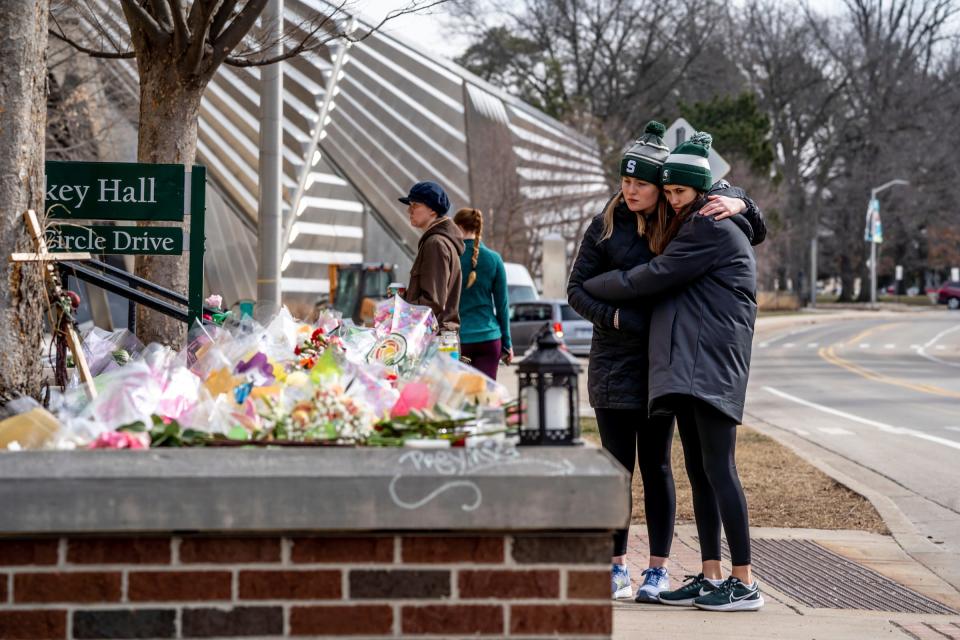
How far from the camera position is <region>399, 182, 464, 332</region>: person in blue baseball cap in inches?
289

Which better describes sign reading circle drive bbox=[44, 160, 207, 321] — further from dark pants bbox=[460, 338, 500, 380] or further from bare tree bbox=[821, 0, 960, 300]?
bare tree bbox=[821, 0, 960, 300]

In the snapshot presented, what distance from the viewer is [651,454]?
5281 mm

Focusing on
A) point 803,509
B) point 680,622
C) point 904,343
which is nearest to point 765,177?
point 904,343

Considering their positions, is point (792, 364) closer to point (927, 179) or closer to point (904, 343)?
point (904, 343)

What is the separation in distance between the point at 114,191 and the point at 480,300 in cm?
312

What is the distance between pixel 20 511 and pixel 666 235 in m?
2.93

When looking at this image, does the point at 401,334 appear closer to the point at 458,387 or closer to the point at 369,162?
the point at 458,387

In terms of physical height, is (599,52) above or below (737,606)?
above

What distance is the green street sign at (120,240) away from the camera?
5.63 m

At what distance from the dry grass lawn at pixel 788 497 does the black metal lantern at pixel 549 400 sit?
4462mm

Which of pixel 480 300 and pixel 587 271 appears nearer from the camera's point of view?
pixel 587 271

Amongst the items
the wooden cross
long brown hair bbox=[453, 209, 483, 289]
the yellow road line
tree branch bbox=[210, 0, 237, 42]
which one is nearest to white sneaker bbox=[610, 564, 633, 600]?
the wooden cross

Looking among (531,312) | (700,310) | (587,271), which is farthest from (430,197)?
(531,312)

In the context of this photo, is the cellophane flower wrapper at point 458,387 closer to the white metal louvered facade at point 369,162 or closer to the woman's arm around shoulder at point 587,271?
the woman's arm around shoulder at point 587,271
